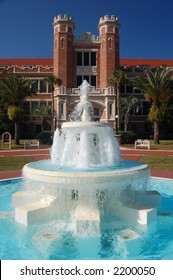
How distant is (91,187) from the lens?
740cm

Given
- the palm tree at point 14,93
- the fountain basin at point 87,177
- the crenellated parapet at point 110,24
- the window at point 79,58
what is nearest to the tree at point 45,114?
the window at point 79,58

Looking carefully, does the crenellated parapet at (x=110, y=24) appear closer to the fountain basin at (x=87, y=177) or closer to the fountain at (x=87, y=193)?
the fountain at (x=87, y=193)

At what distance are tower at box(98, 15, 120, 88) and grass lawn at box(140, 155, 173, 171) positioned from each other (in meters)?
24.6

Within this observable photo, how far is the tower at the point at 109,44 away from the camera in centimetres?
4284

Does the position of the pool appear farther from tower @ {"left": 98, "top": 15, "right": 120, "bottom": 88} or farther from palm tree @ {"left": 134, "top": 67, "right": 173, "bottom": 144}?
tower @ {"left": 98, "top": 15, "right": 120, "bottom": 88}

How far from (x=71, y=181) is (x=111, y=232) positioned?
161 cm

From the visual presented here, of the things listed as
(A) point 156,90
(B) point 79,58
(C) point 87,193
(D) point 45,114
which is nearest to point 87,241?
(C) point 87,193

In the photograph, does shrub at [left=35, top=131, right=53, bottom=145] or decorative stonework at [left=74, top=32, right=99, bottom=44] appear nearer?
shrub at [left=35, top=131, right=53, bottom=145]

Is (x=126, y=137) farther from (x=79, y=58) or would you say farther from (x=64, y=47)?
(x=64, y=47)

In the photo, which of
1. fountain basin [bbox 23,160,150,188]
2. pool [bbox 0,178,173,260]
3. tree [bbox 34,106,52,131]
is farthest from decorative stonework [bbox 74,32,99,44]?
pool [bbox 0,178,173,260]

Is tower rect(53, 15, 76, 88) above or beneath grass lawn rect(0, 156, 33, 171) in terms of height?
above

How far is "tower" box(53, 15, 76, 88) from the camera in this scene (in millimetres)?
42625

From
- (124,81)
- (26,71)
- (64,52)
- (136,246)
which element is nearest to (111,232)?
(136,246)
